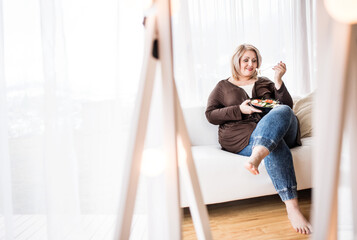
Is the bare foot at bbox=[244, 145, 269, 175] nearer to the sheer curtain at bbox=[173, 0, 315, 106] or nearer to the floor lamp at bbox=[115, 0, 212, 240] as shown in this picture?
the floor lamp at bbox=[115, 0, 212, 240]

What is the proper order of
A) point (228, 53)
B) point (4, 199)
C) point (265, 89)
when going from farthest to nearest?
point (228, 53) < point (265, 89) < point (4, 199)

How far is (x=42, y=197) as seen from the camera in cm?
100

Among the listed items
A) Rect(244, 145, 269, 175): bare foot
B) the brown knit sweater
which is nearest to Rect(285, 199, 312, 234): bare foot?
Rect(244, 145, 269, 175): bare foot

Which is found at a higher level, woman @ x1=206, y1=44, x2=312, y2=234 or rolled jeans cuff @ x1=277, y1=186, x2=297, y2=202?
woman @ x1=206, y1=44, x2=312, y2=234

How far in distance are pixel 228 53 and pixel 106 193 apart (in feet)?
4.83

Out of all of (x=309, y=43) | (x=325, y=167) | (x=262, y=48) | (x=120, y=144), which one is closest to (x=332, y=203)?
(x=325, y=167)

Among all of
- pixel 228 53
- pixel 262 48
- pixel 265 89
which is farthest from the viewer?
pixel 262 48

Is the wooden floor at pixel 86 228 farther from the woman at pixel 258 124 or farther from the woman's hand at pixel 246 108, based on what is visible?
the woman's hand at pixel 246 108

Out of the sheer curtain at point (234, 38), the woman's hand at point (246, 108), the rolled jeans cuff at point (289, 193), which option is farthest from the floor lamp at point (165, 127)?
the sheer curtain at point (234, 38)

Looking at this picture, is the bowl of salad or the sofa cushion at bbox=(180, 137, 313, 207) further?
the bowl of salad

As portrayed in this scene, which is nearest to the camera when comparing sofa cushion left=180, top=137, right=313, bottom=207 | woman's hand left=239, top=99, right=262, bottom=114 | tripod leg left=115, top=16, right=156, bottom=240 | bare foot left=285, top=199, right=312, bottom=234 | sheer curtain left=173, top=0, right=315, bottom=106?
tripod leg left=115, top=16, right=156, bottom=240

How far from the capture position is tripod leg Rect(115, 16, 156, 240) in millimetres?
486

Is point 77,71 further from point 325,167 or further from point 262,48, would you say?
point 262,48

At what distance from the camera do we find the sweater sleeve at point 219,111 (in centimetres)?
138
